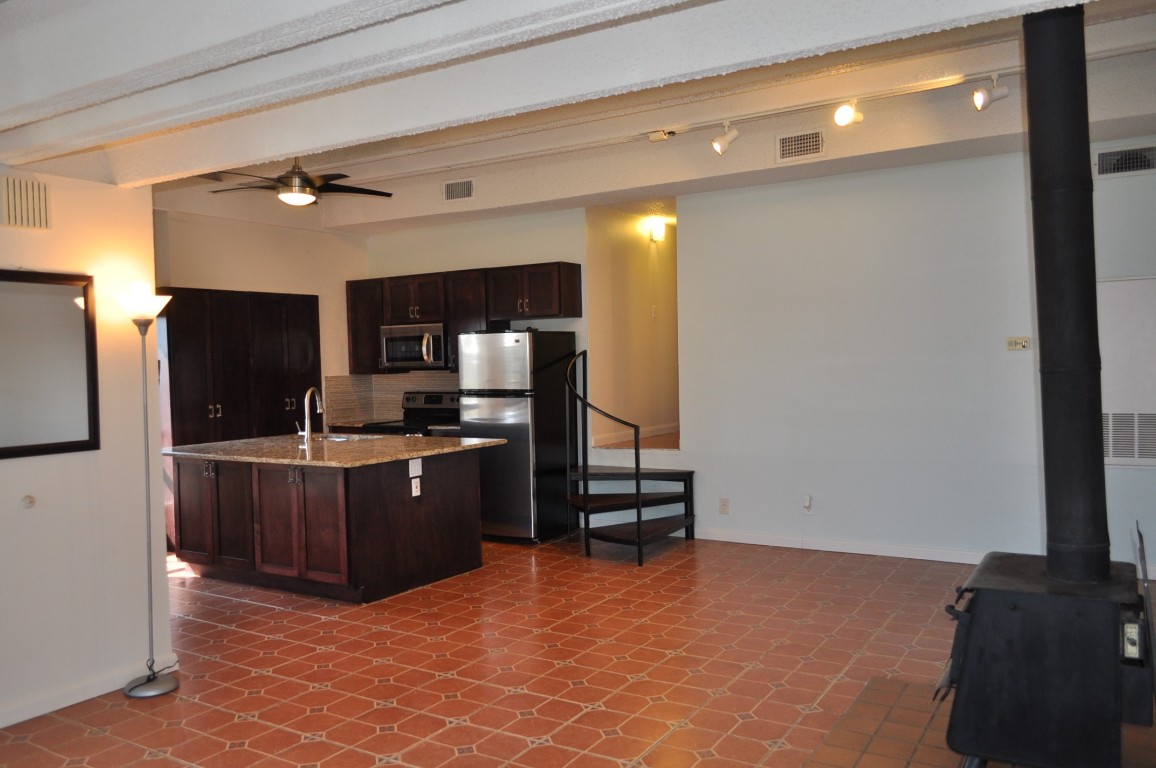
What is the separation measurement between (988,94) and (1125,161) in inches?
48.4

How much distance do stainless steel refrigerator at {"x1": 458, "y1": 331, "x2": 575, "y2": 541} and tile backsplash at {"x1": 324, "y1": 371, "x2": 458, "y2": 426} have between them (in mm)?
1247

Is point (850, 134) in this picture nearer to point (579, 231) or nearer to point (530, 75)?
point (579, 231)

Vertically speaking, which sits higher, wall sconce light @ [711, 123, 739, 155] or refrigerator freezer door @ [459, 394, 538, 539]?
wall sconce light @ [711, 123, 739, 155]

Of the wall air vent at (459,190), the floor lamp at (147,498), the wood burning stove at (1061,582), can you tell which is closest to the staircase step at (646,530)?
the wall air vent at (459,190)

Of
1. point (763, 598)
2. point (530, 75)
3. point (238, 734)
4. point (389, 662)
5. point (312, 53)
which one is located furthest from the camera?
point (763, 598)

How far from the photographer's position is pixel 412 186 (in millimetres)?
Answer: 7918

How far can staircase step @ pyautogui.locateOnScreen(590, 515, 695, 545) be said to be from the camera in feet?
21.4

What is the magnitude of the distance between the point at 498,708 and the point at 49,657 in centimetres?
203

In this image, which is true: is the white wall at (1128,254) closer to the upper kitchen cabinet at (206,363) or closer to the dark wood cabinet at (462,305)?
the dark wood cabinet at (462,305)

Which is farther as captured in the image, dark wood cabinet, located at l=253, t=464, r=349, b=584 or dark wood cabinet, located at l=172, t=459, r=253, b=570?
dark wood cabinet, located at l=172, t=459, r=253, b=570

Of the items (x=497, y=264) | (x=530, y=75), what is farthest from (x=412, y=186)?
(x=530, y=75)

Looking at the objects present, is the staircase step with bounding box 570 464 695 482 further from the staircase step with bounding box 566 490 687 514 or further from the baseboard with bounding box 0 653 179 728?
the baseboard with bounding box 0 653 179 728

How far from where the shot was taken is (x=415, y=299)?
8359 millimetres

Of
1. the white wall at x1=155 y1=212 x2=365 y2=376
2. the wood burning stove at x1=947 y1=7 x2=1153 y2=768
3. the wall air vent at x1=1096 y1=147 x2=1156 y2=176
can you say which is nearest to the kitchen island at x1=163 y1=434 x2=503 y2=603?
the white wall at x1=155 y1=212 x2=365 y2=376
